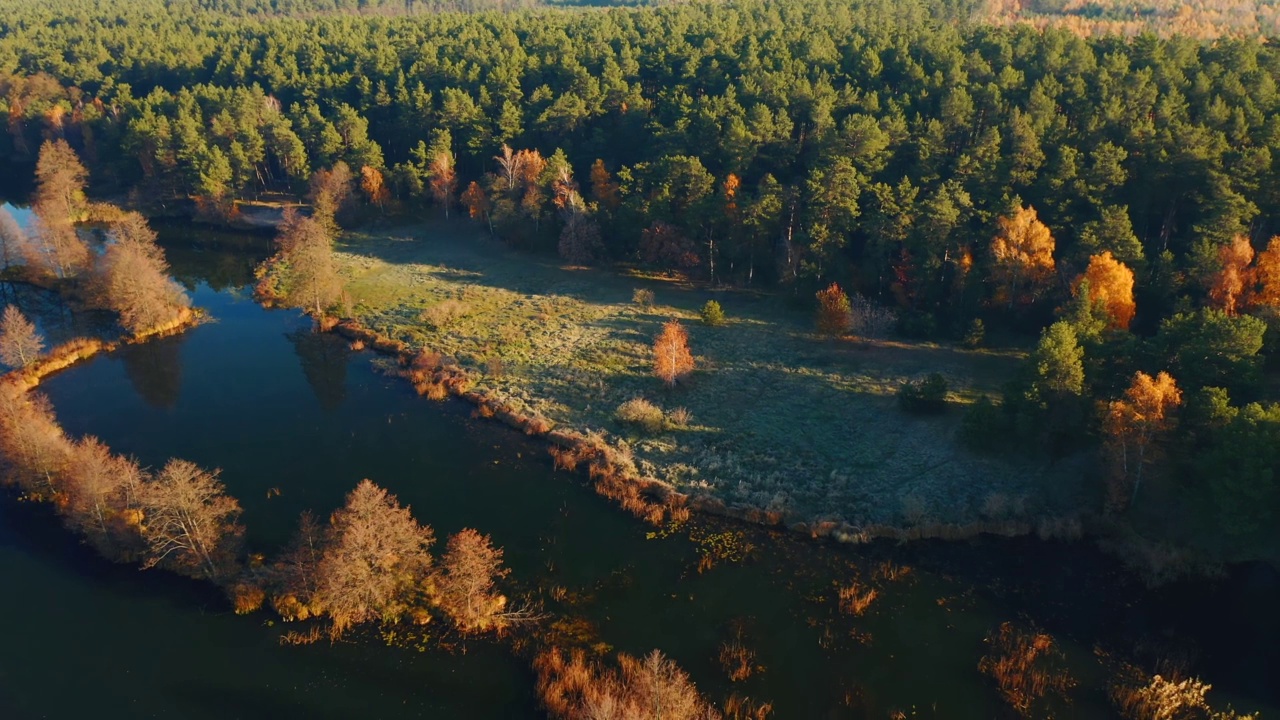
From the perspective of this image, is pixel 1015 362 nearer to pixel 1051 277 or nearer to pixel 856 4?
pixel 1051 277

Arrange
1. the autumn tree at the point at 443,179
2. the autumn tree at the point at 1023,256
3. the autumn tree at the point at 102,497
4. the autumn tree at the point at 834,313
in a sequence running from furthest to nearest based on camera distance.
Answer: the autumn tree at the point at 443,179
the autumn tree at the point at 834,313
the autumn tree at the point at 1023,256
the autumn tree at the point at 102,497

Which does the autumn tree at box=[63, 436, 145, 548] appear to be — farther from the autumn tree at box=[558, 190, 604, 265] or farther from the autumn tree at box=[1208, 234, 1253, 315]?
the autumn tree at box=[1208, 234, 1253, 315]

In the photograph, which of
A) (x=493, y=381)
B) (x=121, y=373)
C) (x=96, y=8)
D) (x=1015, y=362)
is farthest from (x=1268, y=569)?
(x=96, y=8)

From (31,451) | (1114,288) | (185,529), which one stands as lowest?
(185,529)

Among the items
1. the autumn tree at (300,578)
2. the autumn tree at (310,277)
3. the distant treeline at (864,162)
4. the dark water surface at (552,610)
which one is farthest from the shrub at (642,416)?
the autumn tree at (310,277)

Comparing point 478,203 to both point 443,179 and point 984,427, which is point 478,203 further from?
point 984,427

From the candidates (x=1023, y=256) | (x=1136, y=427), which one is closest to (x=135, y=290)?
(x=1023, y=256)

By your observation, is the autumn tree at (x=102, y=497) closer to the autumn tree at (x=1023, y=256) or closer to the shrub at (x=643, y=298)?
the shrub at (x=643, y=298)

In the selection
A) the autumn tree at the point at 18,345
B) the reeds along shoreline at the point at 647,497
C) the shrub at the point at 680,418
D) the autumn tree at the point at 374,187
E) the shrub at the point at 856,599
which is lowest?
the shrub at the point at 856,599
